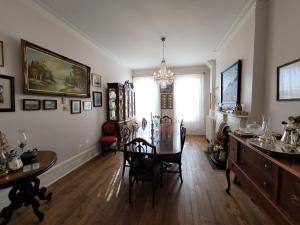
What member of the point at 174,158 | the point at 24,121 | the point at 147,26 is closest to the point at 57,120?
the point at 24,121

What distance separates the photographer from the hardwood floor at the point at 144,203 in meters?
1.82

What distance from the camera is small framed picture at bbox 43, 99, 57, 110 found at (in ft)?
8.38

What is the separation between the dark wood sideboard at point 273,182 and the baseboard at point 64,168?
9.67 ft

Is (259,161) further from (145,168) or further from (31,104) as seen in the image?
(31,104)

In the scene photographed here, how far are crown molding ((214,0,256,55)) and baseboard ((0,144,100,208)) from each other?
4143 mm

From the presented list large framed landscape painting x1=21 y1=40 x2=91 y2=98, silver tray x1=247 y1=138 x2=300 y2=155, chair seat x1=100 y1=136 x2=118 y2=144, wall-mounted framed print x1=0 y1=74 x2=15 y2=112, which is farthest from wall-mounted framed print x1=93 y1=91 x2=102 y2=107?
silver tray x1=247 y1=138 x2=300 y2=155

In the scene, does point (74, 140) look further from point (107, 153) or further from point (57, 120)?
point (107, 153)

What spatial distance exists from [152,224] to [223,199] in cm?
111

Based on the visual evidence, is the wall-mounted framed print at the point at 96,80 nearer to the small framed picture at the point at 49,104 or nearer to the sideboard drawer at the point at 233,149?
the small framed picture at the point at 49,104

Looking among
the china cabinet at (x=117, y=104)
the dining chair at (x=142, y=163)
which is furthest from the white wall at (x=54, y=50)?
the dining chair at (x=142, y=163)

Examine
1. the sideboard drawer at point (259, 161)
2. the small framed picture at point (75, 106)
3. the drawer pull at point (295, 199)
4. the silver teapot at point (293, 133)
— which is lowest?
the drawer pull at point (295, 199)

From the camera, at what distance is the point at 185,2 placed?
7.64 feet

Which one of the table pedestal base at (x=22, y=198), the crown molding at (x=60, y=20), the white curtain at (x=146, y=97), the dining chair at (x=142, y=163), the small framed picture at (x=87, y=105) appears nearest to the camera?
the table pedestal base at (x=22, y=198)

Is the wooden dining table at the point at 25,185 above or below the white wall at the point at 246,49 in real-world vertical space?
below
